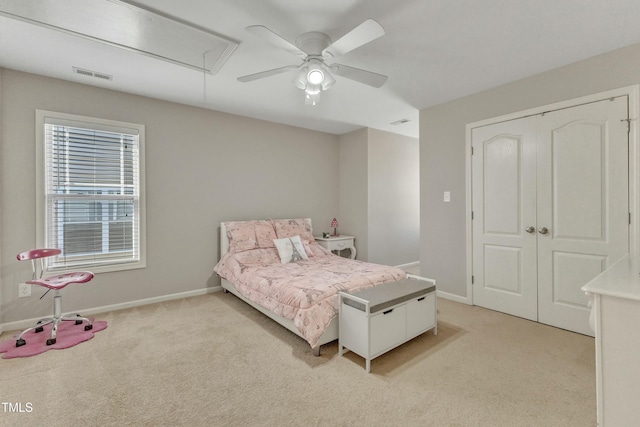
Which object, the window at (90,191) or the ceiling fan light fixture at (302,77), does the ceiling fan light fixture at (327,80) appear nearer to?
the ceiling fan light fixture at (302,77)

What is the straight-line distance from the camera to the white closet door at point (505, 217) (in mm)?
3006

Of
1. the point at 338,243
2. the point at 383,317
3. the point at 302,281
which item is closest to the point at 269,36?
the point at 302,281

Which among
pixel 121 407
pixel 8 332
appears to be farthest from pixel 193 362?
pixel 8 332

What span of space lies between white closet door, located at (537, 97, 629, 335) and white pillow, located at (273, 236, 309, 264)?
272 cm

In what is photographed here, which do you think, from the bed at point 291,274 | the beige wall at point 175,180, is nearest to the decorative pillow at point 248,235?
the bed at point 291,274

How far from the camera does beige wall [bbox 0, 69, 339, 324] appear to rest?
9.18 feet

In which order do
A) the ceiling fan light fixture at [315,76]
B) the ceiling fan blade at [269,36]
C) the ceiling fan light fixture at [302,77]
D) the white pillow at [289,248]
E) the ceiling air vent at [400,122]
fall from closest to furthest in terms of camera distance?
the ceiling fan blade at [269,36]
the ceiling fan light fixture at [315,76]
the ceiling fan light fixture at [302,77]
the white pillow at [289,248]
the ceiling air vent at [400,122]

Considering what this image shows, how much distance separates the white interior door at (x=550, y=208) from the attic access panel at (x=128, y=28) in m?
3.06

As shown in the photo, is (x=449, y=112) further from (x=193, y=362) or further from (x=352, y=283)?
(x=193, y=362)

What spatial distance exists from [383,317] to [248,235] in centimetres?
239

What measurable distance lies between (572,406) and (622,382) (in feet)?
2.34

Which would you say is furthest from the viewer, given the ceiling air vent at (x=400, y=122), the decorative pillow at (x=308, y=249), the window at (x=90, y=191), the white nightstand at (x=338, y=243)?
the white nightstand at (x=338, y=243)

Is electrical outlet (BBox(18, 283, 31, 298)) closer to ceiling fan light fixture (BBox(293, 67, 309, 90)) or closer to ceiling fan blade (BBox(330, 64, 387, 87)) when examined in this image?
ceiling fan light fixture (BBox(293, 67, 309, 90))

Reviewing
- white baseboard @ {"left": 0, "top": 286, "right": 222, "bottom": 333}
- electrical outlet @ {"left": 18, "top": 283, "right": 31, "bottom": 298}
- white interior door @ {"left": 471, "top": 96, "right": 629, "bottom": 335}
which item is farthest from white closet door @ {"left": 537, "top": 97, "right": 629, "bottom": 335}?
electrical outlet @ {"left": 18, "top": 283, "right": 31, "bottom": 298}
